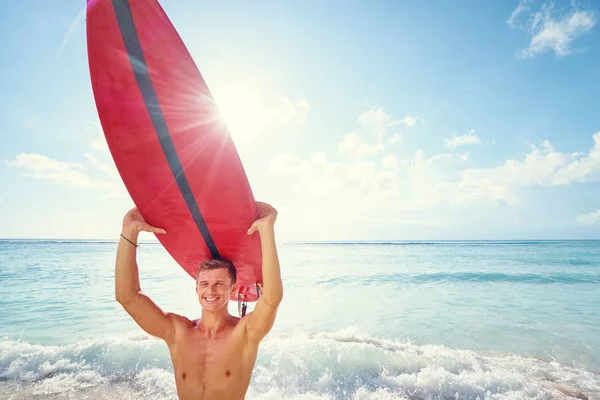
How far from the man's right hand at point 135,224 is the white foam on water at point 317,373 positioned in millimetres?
3786

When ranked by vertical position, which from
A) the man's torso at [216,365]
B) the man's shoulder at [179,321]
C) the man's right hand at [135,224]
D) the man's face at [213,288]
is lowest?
the man's torso at [216,365]

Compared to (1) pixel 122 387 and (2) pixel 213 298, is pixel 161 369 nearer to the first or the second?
(1) pixel 122 387

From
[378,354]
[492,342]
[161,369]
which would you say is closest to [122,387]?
[161,369]

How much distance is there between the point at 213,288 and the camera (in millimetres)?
2141

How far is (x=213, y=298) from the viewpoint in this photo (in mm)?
2111

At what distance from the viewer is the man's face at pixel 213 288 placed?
2104mm

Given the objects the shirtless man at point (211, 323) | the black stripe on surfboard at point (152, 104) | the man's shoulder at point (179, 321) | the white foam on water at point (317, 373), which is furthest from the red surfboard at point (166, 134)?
the white foam on water at point (317, 373)

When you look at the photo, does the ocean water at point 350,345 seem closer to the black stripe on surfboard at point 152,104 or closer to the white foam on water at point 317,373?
the white foam on water at point 317,373

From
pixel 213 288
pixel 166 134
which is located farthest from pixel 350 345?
pixel 166 134

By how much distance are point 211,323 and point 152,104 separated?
1590 mm

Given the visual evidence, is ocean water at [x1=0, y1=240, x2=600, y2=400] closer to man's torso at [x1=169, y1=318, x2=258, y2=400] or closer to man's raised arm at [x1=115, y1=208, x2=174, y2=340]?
man's torso at [x1=169, y1=318, x2=258, y2=400]

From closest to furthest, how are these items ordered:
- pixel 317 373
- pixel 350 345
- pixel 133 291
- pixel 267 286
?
pixel 267 286 < pixel 133 291 < pixel 317 373 < pixel 350 345

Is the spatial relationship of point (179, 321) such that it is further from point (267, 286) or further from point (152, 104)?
point (152, 104)

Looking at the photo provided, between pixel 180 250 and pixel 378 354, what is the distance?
16.8ft
